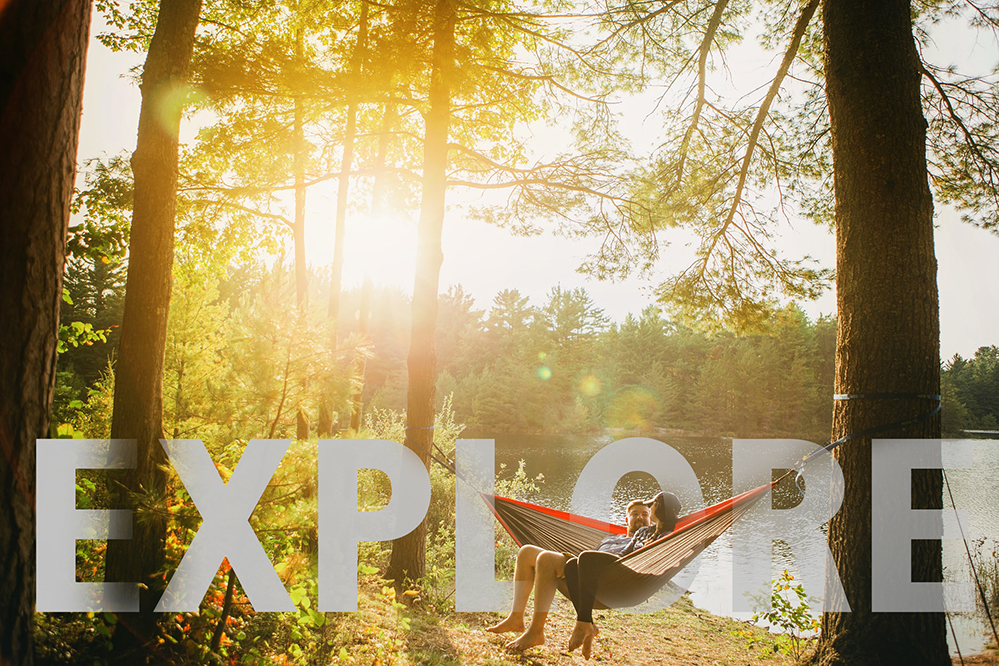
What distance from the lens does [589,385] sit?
23922mm

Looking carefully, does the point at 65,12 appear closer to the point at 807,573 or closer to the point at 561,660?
the point at 561,660

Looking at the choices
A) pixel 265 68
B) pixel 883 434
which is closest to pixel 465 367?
pixel 265 68

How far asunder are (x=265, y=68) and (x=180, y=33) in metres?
1.26

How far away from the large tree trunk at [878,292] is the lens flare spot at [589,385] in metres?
22.2

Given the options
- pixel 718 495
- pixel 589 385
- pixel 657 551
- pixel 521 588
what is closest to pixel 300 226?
pixel 521 588

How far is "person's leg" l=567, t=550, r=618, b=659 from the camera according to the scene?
191cm

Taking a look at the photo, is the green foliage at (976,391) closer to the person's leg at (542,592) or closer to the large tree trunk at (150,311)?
the person's leg at (542,592)

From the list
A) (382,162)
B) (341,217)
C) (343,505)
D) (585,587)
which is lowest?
(585,587)

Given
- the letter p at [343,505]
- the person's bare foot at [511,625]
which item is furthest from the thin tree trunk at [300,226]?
the person's bare foot at [511,625]

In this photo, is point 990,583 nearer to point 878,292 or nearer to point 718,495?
point 878,292

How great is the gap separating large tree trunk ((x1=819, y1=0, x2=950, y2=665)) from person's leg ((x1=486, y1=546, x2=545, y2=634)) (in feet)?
3.50

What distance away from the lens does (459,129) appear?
12.9 feet

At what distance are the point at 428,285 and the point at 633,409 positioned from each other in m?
21.9

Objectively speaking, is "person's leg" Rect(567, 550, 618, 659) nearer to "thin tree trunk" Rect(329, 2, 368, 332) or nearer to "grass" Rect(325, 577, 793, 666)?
"grass" Rect(325, 577, 793, 666)
